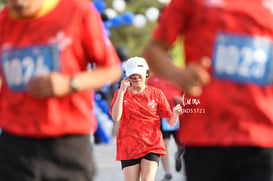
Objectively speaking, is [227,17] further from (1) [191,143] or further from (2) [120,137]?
(2) [120,137]

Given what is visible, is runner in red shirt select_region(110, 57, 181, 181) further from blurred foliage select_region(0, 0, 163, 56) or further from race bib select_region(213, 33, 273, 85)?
blurred foliage select_region(0, 0, 163, 56)

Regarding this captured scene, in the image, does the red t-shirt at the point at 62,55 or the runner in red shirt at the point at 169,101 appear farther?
the runner in red shirt at the point at 169,101

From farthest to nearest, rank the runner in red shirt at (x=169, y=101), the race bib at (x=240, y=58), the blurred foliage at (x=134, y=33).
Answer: the blurred foliage at (x=134, y=33), the runner in red shirt at (x=169, y=101), the race bib at (x=240, y=58)

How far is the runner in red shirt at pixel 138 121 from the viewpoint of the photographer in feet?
23.2

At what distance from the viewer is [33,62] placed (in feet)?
11.8

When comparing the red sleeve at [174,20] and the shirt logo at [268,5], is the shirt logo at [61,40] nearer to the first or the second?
the red sleeve at [174,20]

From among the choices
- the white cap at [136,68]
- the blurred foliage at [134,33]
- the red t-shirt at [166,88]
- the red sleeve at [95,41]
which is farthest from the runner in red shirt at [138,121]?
the blurred foliage at [134,33]

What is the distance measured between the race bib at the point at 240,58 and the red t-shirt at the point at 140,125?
370cm

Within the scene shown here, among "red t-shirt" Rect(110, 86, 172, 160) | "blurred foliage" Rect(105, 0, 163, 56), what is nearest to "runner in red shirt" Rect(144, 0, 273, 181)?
"red t-shirt" Rect(110, 86, 172, 160)

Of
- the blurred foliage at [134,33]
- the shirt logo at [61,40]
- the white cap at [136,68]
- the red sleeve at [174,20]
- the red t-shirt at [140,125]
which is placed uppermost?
the blurred foliage at [134,33]

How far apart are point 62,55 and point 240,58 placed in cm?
89

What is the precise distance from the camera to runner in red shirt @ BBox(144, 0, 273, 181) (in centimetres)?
343

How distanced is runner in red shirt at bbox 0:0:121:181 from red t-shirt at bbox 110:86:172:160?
3413 mm

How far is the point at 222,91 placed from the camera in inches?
135
